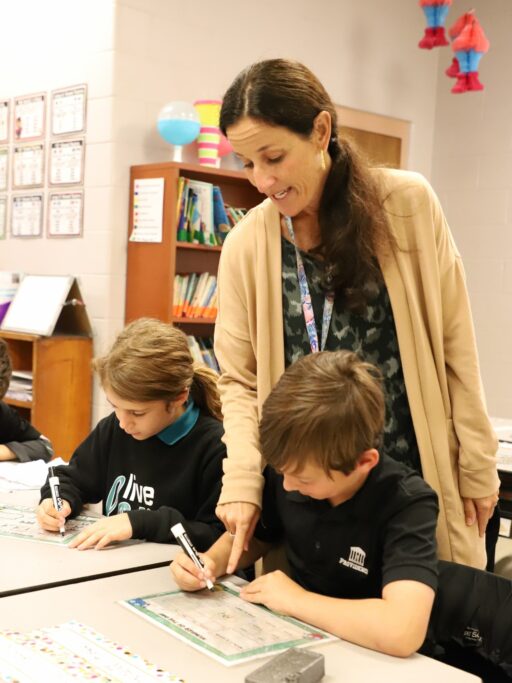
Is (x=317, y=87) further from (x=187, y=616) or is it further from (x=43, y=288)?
(x=43, y=288)

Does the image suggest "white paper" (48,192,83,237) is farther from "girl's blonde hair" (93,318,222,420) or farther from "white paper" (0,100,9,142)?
"girl's blonde hair" (93,318,222,420)

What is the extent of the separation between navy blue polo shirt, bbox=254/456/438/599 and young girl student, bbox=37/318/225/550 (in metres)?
0.30

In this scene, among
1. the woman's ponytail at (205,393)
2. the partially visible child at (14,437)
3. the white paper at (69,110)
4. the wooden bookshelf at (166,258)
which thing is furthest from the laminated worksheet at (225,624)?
the white paper at (69,110)

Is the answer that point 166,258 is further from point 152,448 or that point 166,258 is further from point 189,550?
point 189,550

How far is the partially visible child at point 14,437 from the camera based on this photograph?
253cm

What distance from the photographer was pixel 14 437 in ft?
8.70

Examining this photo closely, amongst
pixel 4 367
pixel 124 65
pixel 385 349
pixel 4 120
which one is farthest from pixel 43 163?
pixel 385 349

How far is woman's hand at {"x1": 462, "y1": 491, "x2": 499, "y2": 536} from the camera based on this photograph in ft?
5.12

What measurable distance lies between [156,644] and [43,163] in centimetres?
373

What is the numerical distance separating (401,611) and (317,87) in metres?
0.88

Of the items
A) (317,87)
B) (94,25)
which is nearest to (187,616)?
(317,87)

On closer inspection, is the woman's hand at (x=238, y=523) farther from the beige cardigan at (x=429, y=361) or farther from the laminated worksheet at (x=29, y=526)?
→ the laminated worksheet at (x=29, y=526)

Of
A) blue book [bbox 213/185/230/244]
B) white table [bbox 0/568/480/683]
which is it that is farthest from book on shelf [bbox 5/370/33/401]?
→ white table [bbox 0/568/480/683]

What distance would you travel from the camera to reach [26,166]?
4637 millimetres
